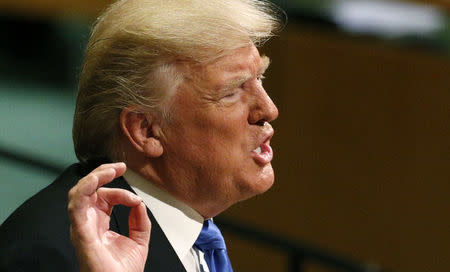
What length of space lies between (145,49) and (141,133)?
0.64 feet

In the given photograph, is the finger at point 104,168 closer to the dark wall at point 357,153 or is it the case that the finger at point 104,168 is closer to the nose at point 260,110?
the nose at point 260,110

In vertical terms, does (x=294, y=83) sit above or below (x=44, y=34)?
above

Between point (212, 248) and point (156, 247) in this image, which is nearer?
point (156, 247)

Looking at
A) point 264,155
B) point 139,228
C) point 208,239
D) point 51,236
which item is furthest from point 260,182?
point 51,236

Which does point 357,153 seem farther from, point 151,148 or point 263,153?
point 151,148

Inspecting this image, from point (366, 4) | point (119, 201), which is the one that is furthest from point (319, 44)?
point (119, 201)

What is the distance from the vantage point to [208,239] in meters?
2.10

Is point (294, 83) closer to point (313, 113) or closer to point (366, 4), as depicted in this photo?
point (313, 113)

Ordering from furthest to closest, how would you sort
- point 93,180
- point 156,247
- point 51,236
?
1. point 156,247
2. point 51,236
3. point 93,180

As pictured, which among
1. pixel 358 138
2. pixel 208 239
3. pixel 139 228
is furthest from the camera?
pixel 358 138

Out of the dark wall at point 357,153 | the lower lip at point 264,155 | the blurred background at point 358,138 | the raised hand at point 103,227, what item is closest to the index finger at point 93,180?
the raised hand at point 103,227

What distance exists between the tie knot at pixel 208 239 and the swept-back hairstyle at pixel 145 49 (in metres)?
0.28

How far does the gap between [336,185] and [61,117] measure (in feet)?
13.1

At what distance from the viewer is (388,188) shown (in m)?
5.80
